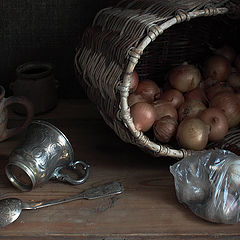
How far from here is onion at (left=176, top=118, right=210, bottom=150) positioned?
70cm

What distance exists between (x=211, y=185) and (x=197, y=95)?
283 millimetres

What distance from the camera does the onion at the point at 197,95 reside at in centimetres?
84

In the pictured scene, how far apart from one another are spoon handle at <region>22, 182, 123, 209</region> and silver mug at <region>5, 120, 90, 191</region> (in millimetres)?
36

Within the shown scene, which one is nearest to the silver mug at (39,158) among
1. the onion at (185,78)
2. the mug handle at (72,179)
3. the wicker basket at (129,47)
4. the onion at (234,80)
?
the mug handle at (72,179)

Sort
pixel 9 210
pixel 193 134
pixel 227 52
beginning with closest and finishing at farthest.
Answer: pixel 9 210 → pixel 193 134 → pixel 227 52

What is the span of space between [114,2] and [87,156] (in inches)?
17.1

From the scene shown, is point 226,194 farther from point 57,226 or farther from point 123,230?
point 57,226

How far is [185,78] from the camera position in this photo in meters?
0.85

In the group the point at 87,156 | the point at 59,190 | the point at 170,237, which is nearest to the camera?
the point at 170,237

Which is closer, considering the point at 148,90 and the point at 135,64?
the point at 135,64

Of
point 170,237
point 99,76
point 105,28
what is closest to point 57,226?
point 170,237

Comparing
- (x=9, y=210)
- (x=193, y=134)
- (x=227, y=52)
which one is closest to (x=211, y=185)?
(x=193, y=134)

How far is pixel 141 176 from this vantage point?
2.37ft

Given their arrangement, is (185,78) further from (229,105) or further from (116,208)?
(116,208)
